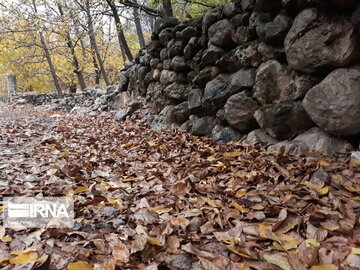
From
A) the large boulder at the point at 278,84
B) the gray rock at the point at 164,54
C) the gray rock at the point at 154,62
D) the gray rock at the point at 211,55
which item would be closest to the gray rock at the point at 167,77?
the gray rock at the point at 164,54

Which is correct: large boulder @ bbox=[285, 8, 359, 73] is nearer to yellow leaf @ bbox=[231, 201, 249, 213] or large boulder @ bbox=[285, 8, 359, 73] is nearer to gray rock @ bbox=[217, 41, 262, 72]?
gray rock @ bbox=[217, 41, 262, 72]

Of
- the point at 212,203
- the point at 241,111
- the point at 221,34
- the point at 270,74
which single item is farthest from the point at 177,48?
the point at 212,203

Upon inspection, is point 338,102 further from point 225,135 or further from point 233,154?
point 225,135

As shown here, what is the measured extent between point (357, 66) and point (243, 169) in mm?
1445

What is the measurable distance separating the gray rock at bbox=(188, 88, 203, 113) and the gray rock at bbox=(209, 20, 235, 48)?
2.75ft

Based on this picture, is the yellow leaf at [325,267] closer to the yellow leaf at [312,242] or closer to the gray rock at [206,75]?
the yellow leaf at [312,242]

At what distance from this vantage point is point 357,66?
7.70ft

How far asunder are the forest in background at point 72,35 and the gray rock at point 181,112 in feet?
6.83

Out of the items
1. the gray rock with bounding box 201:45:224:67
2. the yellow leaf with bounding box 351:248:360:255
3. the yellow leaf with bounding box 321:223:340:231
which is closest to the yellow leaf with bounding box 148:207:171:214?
the yellow leaf with bounding box 321:223:340:231

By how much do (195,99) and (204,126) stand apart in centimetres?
59

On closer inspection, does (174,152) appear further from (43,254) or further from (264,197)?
(43,254)

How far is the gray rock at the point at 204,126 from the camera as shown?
158 inches

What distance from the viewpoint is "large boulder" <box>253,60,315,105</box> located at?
284cm

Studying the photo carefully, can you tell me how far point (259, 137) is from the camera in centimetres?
323
